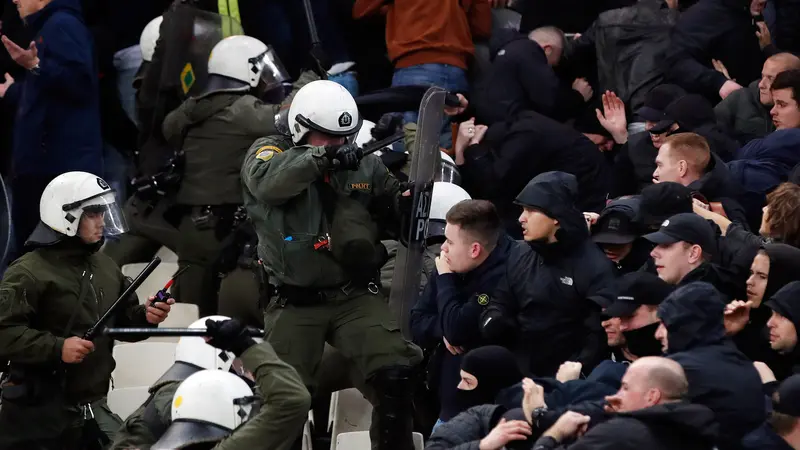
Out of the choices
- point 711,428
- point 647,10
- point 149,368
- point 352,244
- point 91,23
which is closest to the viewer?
point 711,428

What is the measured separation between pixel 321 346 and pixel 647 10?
3.65m

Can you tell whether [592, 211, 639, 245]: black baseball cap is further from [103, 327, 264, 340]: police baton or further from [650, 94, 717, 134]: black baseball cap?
[103, 327, 264, 340]: police baton

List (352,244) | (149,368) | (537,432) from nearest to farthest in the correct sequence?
(537,432) → (352,244) → (149,368)

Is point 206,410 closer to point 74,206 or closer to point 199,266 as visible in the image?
point 74,206

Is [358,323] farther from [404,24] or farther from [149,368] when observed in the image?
[404,24]

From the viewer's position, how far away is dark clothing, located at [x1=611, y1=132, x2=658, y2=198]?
9.20 meters

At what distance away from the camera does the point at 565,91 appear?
10750 mm

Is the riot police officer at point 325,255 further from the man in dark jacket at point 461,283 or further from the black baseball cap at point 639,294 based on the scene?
the black baseball cap at point 639,294

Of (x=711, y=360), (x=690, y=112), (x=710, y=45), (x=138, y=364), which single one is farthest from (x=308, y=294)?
(x=710, y=45)

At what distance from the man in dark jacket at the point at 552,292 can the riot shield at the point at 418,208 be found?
3.17 feet

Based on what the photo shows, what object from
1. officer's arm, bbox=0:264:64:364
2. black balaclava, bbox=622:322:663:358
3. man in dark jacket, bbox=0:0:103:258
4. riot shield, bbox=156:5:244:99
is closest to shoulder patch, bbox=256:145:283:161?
officer's arm, bbox=0:264:64:364

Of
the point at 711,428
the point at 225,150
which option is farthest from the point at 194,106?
the point at 711,428

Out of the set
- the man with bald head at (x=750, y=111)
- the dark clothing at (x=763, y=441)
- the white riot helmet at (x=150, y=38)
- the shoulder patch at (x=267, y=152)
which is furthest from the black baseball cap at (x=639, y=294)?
the white riot helmet at (x=150, y=38)

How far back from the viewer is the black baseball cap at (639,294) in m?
6.97
